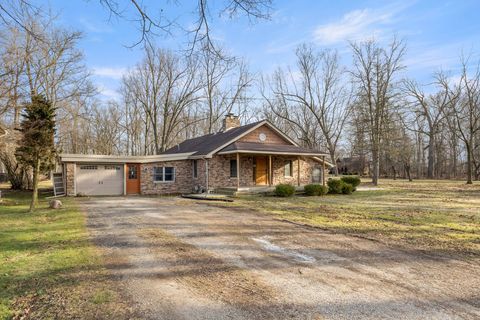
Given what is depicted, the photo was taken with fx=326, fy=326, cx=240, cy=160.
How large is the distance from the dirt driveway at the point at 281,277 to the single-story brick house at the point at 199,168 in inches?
475

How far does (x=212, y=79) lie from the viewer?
3647 centimetres

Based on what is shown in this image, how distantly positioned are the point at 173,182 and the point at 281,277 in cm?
1770

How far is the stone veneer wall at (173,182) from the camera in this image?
2119cm

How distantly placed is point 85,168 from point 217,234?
50.7 feet

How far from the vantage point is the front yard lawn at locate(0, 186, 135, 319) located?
357cm

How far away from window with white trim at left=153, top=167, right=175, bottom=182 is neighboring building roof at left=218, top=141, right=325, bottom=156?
13.9ft

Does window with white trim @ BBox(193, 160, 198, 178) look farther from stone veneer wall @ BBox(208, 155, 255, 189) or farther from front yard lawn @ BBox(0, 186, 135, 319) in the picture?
front yard lawn @ BBox(0, 186, 135, 319)

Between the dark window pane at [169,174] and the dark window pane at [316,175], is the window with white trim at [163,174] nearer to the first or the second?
the dark window pane at [169,174]

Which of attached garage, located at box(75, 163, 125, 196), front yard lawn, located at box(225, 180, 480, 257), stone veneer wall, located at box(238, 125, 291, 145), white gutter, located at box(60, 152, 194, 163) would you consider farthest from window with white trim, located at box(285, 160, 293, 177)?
attached garage, located at box(75, 163, 125, 196)

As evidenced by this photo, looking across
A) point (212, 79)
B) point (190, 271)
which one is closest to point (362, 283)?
point (190, 271)

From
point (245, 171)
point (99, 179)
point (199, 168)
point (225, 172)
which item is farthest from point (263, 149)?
point (99, 179)

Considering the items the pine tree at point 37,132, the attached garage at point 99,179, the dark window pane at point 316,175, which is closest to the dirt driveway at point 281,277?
the pine tree at point 37,132

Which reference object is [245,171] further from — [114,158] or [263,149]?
[114,158]

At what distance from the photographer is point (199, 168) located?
68.9 feet
